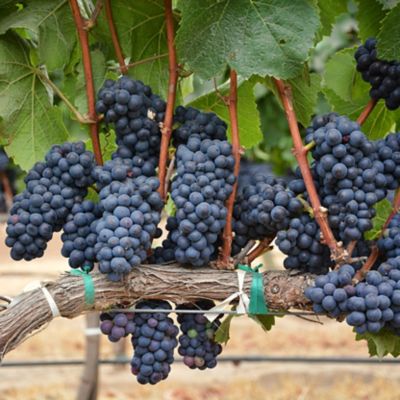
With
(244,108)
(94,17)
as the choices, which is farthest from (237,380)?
(94,17)

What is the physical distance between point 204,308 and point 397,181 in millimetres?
326

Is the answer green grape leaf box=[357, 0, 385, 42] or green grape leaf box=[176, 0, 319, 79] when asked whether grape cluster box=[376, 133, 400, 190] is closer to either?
green grape leaf box=[176, 0, 319, 79]

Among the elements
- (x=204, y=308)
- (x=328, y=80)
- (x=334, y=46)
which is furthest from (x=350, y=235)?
(x=334, y=46)

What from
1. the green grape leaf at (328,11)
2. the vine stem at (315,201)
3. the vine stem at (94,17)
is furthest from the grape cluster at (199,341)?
the green grape leaf at (328,11)

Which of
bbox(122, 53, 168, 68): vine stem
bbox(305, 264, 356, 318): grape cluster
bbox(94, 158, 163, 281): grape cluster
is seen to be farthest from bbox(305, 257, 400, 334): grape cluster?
bbox(122, 53, 168, 68): vine stem

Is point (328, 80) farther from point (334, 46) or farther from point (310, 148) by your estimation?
point (334, 46)

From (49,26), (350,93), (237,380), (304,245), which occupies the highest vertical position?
(49,26)

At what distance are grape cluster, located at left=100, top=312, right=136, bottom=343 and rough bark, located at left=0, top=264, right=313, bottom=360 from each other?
0.02m

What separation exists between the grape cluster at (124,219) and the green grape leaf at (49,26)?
29 cm

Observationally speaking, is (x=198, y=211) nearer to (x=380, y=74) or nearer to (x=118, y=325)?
(x=118, y=325)

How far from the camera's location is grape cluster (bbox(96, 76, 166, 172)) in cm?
108

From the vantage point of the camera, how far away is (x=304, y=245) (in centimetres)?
105

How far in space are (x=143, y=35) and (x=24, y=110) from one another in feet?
0.75

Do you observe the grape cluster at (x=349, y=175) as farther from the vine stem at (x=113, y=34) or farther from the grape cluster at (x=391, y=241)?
the vine stem at (x=113, y=34)
